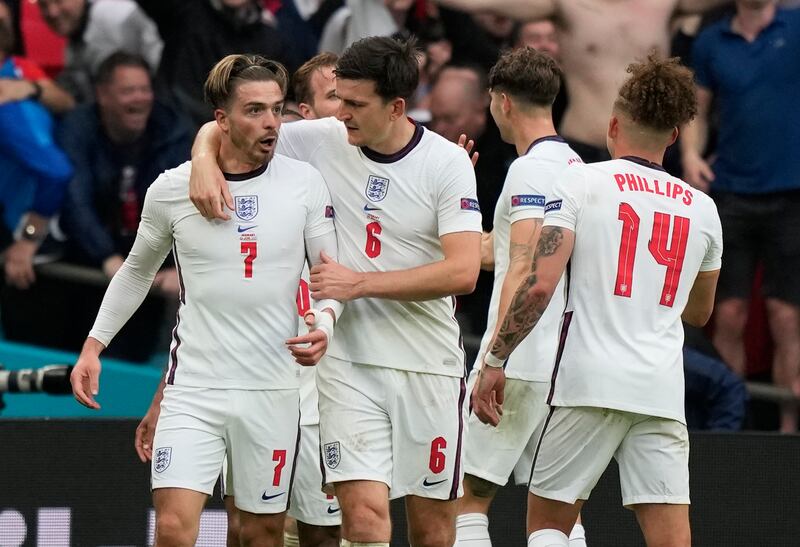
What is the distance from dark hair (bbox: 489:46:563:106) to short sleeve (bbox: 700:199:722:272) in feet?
4.00

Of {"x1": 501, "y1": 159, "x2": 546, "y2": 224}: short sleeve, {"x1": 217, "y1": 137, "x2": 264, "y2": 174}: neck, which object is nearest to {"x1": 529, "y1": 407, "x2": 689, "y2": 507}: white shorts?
{"x1": 501, "y1": 159, "x2": 546, "y2": 224}: short sleeve

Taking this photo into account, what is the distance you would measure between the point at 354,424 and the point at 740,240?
11.7 ft

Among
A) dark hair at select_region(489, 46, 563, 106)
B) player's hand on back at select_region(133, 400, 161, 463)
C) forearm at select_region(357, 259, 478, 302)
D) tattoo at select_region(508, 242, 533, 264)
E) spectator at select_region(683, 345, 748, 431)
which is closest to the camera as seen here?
forearm at select_region(357, 259, 478, 302)

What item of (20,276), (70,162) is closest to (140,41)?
(70,162)

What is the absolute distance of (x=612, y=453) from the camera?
17.3ft

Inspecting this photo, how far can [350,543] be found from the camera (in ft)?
17.7

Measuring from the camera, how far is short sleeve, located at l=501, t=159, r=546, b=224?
611cm

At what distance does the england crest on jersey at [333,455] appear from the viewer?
18.1 ft

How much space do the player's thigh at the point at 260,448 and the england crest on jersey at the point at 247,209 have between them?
65 centimetres

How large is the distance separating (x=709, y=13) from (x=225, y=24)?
2.83 m

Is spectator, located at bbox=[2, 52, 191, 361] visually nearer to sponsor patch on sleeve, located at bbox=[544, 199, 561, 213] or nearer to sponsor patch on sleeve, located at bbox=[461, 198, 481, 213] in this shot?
sponsor patch on sleeve, located at bbox=[461, 198, 481, 213]

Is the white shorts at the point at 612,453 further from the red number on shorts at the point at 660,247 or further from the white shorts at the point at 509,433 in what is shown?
the white shorts at the point at 509,433

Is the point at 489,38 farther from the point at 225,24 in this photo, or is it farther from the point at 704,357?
the point at 704,357

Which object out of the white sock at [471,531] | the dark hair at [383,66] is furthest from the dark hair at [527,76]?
the white sock at [471,531]
